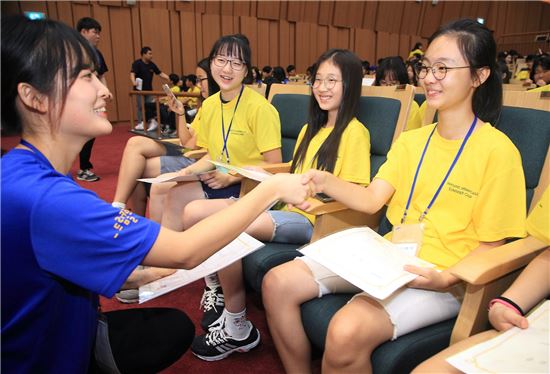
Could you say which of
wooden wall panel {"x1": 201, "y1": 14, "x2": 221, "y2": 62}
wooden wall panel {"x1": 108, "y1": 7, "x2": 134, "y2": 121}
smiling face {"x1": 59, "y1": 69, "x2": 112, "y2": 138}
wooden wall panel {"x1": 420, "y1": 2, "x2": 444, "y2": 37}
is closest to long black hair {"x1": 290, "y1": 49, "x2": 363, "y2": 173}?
smiling face {"x1": 59, "y1": 69, "x2": 112, "y2": 138}

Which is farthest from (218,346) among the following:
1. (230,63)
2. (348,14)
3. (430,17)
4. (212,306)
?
(430,17)

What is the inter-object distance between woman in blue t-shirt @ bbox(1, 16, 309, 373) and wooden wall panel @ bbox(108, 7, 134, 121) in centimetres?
Result: 818

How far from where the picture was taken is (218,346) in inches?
67.8

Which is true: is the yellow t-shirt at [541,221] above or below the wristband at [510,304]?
above

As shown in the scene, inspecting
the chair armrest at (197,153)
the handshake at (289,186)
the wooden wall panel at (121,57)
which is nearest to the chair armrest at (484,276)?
the handshake at (289,186)

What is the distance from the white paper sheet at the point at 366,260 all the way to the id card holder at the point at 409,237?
7cm

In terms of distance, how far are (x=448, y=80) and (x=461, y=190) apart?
36cm

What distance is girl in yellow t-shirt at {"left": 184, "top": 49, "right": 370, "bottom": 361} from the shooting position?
1.69 m

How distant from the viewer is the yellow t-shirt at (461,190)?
1215mm

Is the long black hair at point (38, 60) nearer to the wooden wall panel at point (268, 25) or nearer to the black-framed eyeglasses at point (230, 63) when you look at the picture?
the black-framed eyeglasses at point (230, 63)

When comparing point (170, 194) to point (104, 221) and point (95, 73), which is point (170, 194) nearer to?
point (95, 73)

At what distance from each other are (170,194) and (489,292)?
58.5 inches

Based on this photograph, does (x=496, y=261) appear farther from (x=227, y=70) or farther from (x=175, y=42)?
(x=175, y=42)

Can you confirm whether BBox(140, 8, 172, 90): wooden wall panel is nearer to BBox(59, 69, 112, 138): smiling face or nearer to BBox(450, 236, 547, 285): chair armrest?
BBox(59, 69, 112, 138): smiling face
